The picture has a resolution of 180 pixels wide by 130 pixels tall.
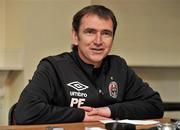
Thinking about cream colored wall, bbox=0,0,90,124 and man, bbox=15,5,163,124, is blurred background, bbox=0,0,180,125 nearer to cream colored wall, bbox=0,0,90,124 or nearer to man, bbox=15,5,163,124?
cream colored wall, bbox=0,0,90,124

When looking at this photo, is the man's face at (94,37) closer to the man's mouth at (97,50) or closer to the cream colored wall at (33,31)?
the man's mouth at (97,50)

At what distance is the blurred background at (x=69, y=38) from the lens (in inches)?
119

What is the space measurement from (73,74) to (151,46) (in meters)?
2.02

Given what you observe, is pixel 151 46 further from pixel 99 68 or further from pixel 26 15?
pixel 99 68

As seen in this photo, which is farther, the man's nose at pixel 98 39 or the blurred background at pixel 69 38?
the blurred background at pixel 69 38

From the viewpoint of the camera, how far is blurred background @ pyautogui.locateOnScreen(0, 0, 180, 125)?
9.88 ft

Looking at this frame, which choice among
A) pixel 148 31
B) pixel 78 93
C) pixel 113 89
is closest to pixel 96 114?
pixel 78 93

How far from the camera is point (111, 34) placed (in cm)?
174

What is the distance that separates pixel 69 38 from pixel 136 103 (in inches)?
60.2

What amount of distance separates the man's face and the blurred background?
1341mm

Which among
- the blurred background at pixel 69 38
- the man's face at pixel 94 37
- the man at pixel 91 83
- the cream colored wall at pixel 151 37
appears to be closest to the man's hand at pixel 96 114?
the man at pixel 91 83

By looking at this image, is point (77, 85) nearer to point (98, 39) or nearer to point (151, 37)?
point (98, 39)

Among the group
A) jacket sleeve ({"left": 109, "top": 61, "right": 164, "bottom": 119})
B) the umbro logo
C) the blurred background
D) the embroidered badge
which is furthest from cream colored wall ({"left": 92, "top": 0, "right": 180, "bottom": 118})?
the umbro logo

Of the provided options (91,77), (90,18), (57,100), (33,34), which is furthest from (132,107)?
(33,34)
